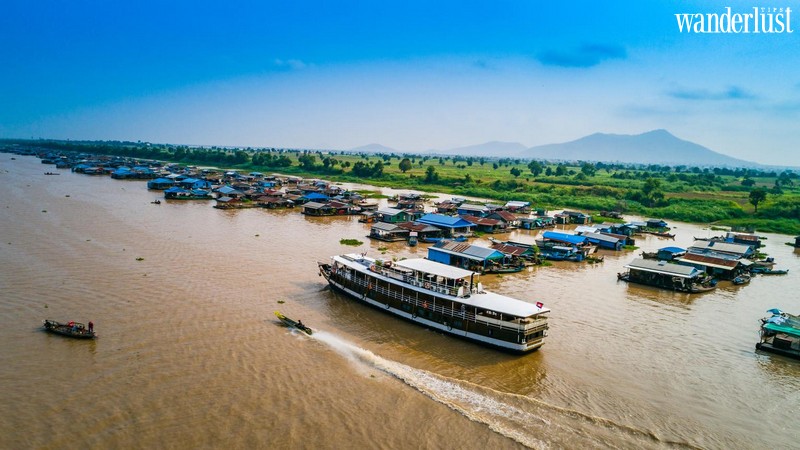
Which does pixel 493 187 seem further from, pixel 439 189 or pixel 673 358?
pixel 673 358

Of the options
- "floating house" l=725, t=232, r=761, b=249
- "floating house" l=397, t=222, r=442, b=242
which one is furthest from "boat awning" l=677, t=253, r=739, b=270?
"floating house" l=397, t=222, r=442, b=242

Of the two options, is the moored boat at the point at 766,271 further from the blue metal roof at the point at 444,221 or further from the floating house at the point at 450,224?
the blue metal roof at the point at 444,221

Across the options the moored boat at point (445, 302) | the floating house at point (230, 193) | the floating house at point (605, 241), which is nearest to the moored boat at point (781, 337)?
the moored boat at point (445, 302)

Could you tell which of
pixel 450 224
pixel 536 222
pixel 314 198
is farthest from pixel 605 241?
pixel 314 198

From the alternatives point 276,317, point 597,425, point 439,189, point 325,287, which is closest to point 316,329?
point 276,317

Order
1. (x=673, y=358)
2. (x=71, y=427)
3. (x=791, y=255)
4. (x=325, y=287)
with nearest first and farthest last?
(x=71, y=427) < (x=673, y=358) < (x=325, y=287) < (x=791, y=255)

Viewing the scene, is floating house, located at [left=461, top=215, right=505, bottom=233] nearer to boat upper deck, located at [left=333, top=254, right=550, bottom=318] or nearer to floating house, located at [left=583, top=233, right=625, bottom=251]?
floating house, located at [left=583, top=233, right=625, bottom=251]

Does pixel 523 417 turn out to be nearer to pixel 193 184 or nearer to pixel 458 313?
pixel 458 313

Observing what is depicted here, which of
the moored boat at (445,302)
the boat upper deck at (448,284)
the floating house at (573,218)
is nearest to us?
the moored boat at (445,302)
